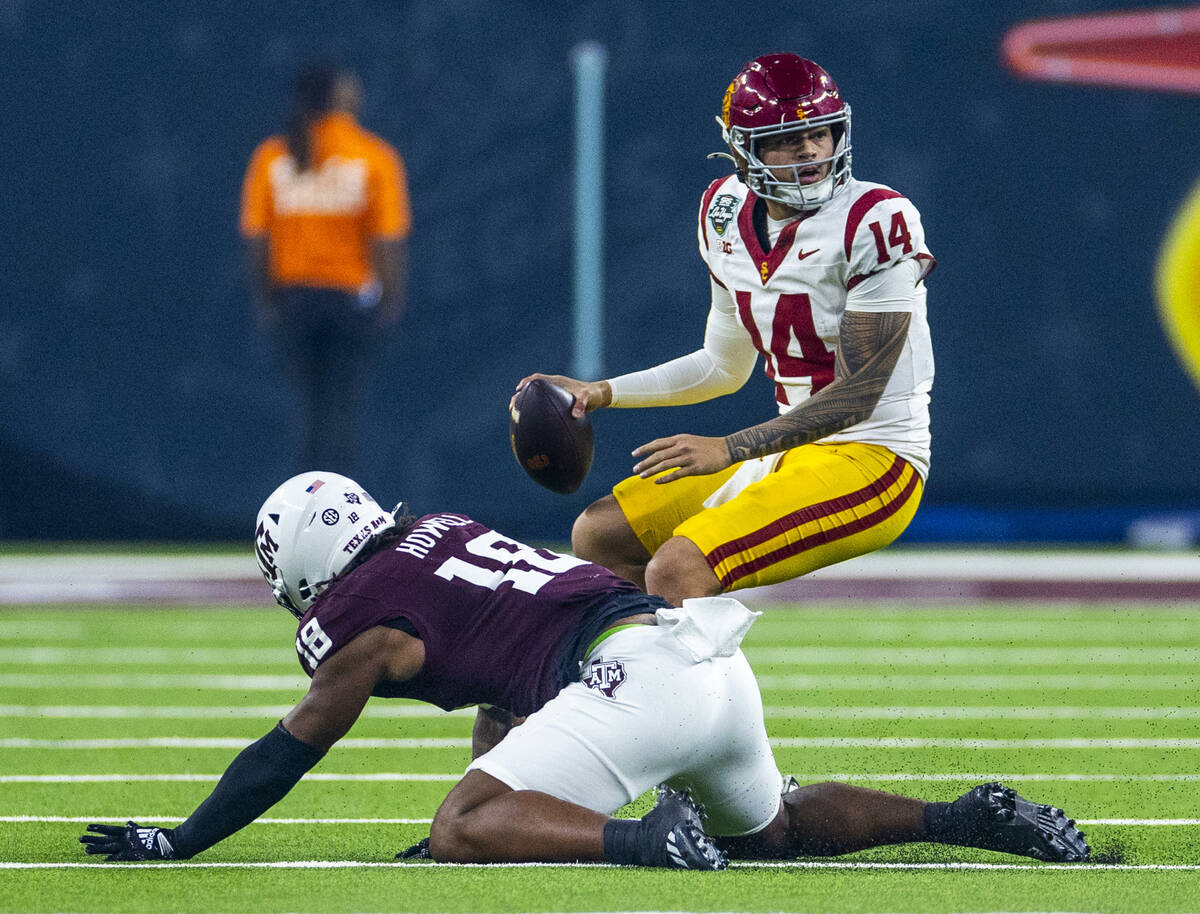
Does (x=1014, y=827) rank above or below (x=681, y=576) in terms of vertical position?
below

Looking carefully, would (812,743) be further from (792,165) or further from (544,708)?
(544,708)

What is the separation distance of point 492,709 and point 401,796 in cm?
63

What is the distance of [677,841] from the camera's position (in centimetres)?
350

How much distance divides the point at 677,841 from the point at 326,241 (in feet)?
22.2

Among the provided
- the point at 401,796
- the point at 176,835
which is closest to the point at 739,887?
the point at 176,835

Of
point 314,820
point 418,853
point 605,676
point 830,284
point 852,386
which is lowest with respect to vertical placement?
point 314,820

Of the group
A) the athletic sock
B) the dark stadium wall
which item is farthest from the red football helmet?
→ the dark stadium wall

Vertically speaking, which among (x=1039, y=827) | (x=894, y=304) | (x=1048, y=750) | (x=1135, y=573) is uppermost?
(x=894, y=304)

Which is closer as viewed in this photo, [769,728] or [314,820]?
A: [314,820]

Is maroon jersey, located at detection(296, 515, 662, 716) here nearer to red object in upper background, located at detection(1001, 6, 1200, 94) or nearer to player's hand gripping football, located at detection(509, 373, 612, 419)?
player's hand gripping football, located at detection(509, 373, 612, 419)

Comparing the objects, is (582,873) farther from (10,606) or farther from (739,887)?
(10,606)

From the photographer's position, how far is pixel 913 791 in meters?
4.61

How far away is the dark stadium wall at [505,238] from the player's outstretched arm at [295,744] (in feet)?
23.5

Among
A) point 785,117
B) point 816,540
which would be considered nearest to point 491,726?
point 816,540
